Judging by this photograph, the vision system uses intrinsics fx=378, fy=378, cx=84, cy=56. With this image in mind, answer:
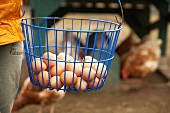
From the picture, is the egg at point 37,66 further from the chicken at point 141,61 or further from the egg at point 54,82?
the chicken at point 141,61

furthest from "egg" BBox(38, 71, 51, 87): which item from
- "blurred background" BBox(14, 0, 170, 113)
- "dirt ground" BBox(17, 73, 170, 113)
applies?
"dirt ground" BBox(17, 73, 170, 113)

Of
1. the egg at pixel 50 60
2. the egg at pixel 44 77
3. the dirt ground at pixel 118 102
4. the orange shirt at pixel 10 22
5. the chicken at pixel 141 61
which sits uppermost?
the orange shirt at pixel 10 22

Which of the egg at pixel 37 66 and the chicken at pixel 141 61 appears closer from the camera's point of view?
the egg at pixel 37 66

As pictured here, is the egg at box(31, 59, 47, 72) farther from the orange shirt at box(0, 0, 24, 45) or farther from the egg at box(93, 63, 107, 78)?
the egg at box(93, 63, 107, 78)

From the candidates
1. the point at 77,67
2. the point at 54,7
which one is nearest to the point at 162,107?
the point at 54,7

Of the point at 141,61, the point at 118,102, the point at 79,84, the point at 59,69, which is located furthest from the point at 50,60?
the point at 141,61

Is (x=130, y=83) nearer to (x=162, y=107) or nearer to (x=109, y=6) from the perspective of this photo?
(x=162, y=107)

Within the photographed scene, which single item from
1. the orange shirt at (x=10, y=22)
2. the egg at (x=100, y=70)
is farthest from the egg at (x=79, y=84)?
the orange shirt at (x=10, y=22)

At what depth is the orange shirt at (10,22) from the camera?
82.6 inches

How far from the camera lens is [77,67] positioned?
7.33ft

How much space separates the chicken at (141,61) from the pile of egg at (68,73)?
4179 mm

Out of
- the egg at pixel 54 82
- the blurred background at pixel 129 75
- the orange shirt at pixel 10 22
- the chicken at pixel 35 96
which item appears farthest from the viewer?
the blurred background at pixel 129 75

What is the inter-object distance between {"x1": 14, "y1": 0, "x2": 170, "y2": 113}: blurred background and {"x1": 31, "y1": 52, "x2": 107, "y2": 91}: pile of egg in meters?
2.62

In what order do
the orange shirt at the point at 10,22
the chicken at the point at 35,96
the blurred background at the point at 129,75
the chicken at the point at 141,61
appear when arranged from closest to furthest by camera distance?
the orange shirt at the point at 10,22 → the chicken at the point at 35,96 → the blurred background at the point at 129,75 → the chicken at the point at 141,61
